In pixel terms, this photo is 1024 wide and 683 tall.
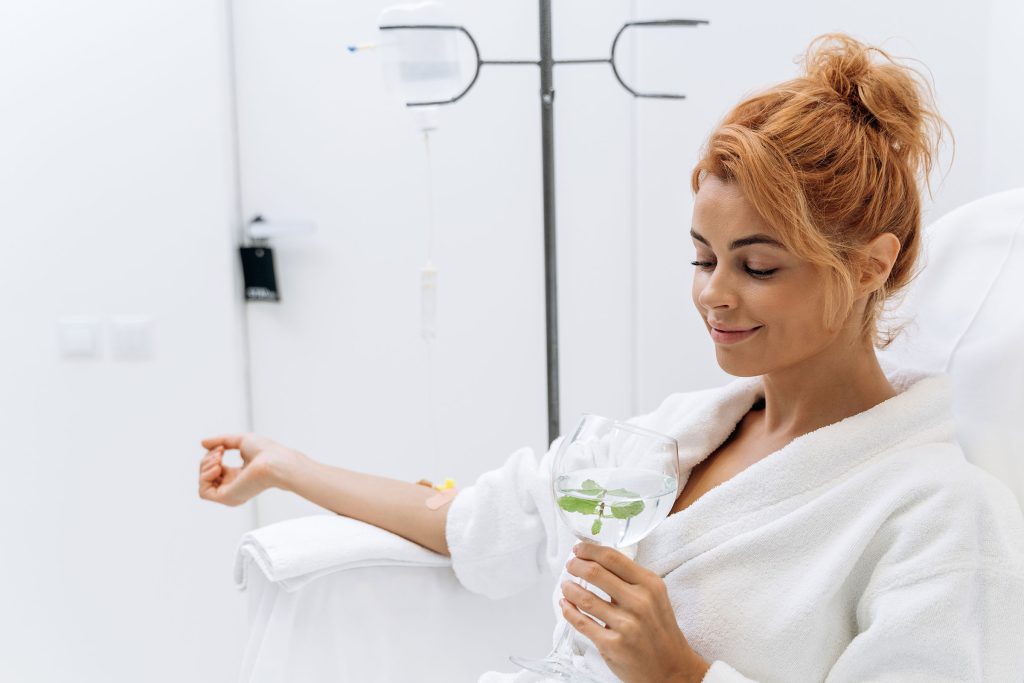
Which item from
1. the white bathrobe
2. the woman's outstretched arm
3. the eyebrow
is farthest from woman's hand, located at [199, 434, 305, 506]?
the eyebrow

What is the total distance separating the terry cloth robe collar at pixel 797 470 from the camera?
3.63 feet

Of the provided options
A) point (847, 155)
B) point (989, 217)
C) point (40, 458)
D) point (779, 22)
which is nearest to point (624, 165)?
point (779, 22)

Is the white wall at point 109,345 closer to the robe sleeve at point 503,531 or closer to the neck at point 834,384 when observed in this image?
the robe sleeve at point 503,531

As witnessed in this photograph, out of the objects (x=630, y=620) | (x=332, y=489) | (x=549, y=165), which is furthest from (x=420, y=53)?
(x=630, y=620)

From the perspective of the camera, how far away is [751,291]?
1.07 m

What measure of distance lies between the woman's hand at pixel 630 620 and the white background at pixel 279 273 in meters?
1.22

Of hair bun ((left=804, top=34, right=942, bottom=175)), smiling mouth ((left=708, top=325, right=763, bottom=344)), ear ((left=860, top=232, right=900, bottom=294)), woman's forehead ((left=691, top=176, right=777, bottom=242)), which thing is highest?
hair bun ((left=804, top=34, right=942, bottom=175))

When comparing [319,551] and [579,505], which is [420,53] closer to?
[319,551]

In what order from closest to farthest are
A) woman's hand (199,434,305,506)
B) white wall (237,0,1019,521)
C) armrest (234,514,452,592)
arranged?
armrest (234,514,452,592)
woman's hand (199,434,305,506)
white wall (237,0,1019,521)

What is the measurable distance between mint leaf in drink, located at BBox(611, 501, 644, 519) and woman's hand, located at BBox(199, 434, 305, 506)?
0.73 m

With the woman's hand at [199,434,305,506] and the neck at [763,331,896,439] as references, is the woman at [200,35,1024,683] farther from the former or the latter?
the woman's hand at [199,434,305,506]

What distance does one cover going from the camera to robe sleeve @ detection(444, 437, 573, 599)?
145 centimetres

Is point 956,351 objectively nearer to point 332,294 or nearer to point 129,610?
point 332,294

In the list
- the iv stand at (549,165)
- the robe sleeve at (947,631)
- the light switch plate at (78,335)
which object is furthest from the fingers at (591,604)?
the light switch plate at (78,335)
